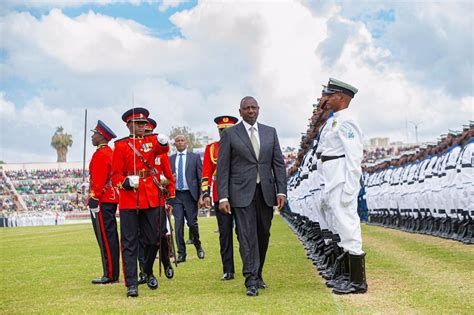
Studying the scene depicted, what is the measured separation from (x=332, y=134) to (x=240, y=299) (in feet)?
6.53

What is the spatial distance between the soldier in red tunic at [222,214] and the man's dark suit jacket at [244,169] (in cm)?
122

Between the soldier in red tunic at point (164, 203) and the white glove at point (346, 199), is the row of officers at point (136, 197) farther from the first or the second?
the white glove at point (346, 199)

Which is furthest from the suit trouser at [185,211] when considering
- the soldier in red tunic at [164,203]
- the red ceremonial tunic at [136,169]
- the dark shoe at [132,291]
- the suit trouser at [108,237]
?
the dark shoe at [132,291]

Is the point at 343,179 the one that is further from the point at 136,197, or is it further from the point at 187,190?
the point at 187,190

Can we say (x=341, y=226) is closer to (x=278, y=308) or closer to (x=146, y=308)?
(x=278, y=308)

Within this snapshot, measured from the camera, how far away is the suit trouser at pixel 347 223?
772 cm

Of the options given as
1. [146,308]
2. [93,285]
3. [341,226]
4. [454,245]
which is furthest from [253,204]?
[454,245]

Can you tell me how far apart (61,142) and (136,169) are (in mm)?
107309

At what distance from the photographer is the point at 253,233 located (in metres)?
8.34

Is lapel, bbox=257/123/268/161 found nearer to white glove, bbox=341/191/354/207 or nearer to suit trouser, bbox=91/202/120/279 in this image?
white glove, bbox=341/191/354/207

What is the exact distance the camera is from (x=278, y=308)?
675 centimetres

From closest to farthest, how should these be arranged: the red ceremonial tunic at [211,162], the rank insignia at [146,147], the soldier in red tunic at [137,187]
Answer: the soldier in red tunic at [137,187] → the rank insignia at [146,147] → the red ceremonial tunic at [211,162]

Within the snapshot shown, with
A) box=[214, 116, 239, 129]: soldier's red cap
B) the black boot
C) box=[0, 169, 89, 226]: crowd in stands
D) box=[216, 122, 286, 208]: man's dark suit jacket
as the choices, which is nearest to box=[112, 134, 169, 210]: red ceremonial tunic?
box=[216, 122, 286, 208]: man's dark suit jacket

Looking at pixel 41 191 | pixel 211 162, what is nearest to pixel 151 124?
pixel 211 162
